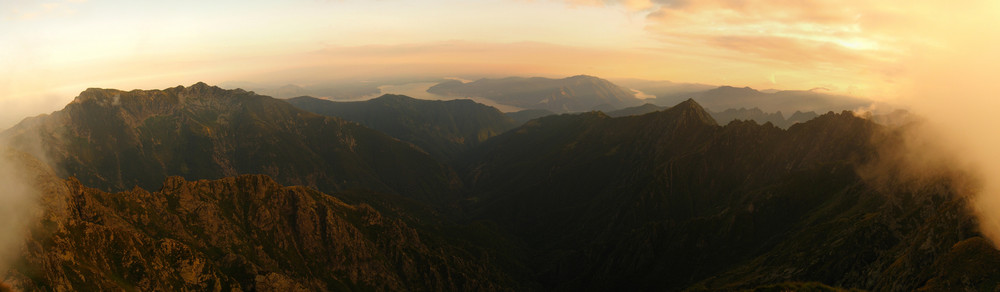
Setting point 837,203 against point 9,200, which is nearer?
point 9,200

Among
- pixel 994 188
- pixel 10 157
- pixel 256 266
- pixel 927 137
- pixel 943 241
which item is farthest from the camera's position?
pixel 927 137

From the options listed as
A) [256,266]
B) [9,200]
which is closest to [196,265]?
[256,266]

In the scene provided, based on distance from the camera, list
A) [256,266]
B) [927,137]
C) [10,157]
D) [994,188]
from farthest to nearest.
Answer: [927,137] → [256,266] → [10,157] → [994,188]

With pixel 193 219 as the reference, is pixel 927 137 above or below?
above

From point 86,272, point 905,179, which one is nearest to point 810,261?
point 905,179

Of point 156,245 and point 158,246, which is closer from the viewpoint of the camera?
point 156,245

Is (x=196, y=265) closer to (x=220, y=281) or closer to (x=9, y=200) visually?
(x=220, y=281)

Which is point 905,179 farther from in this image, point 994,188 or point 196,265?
point 196,265

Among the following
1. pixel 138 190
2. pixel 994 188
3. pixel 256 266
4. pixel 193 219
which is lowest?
pixel 256 266

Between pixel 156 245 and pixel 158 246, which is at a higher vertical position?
pixel 156 245
